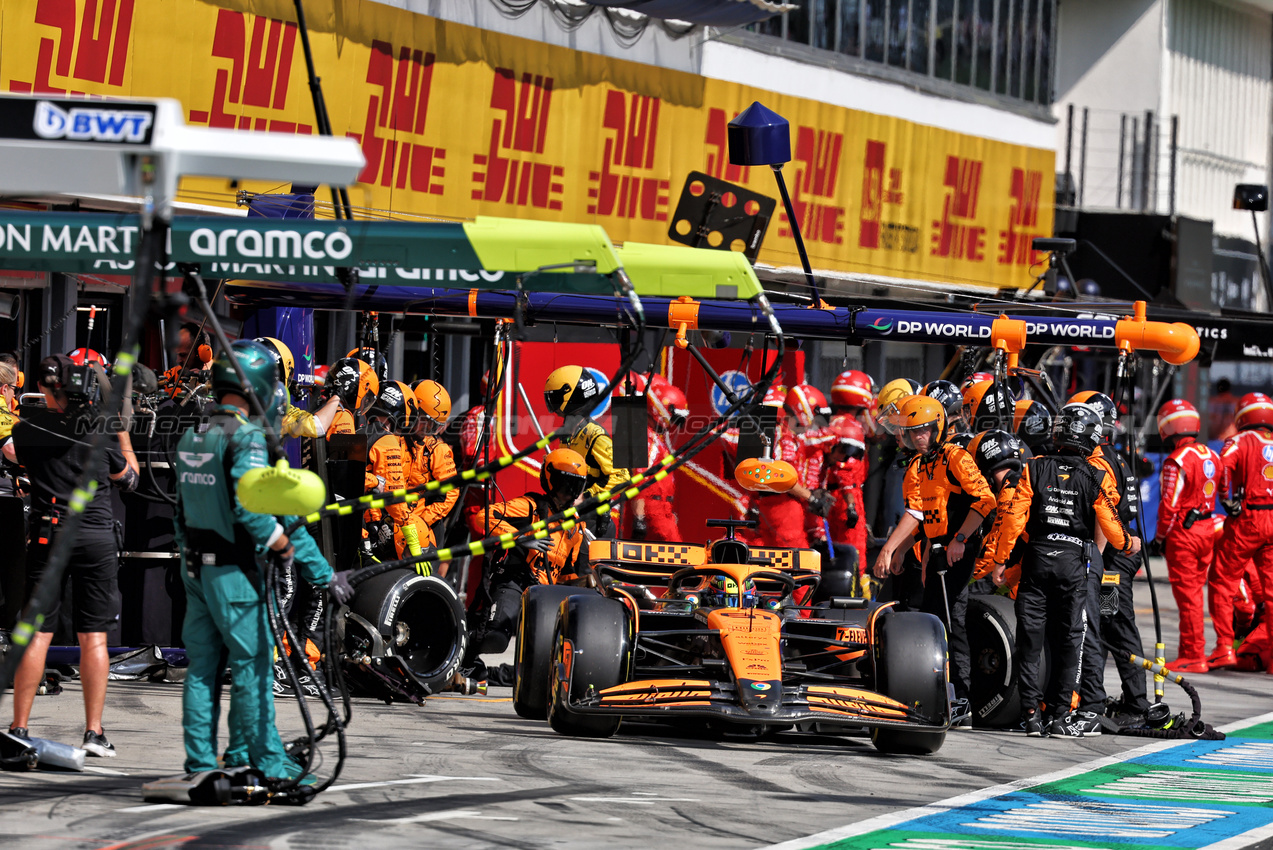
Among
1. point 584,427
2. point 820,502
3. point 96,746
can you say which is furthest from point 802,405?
point 96,746

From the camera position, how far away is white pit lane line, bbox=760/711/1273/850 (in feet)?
24.0

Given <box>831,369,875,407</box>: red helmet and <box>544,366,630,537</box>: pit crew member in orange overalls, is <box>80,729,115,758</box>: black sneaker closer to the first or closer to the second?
<box>544,366,630,537</box>: pit crew member in orange overalls

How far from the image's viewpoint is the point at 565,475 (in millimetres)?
11781

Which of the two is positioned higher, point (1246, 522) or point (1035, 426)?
point (1035, 426)

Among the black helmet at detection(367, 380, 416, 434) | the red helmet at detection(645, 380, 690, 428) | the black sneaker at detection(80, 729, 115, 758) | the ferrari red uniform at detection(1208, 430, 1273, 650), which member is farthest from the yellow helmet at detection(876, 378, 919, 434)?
the black sneaker at detection(80, 729, 115, 758)

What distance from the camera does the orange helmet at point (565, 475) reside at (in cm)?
1178

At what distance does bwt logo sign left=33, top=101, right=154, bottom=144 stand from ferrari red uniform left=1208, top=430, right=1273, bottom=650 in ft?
33.9

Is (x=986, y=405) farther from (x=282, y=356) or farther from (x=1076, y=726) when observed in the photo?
(x=282, y=356)

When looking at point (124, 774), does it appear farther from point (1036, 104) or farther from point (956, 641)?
point (1036, 104)

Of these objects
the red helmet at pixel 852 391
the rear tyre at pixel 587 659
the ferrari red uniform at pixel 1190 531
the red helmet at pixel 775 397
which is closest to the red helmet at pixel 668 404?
the red helmet at pixel 775 397

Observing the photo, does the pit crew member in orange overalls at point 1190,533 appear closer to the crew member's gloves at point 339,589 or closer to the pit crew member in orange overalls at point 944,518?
the pit crew member in orange overalls at point 944,518

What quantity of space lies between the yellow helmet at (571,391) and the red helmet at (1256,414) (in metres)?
5.47

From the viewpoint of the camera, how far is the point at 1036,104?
27031 mm

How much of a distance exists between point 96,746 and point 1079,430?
18.6 ft
